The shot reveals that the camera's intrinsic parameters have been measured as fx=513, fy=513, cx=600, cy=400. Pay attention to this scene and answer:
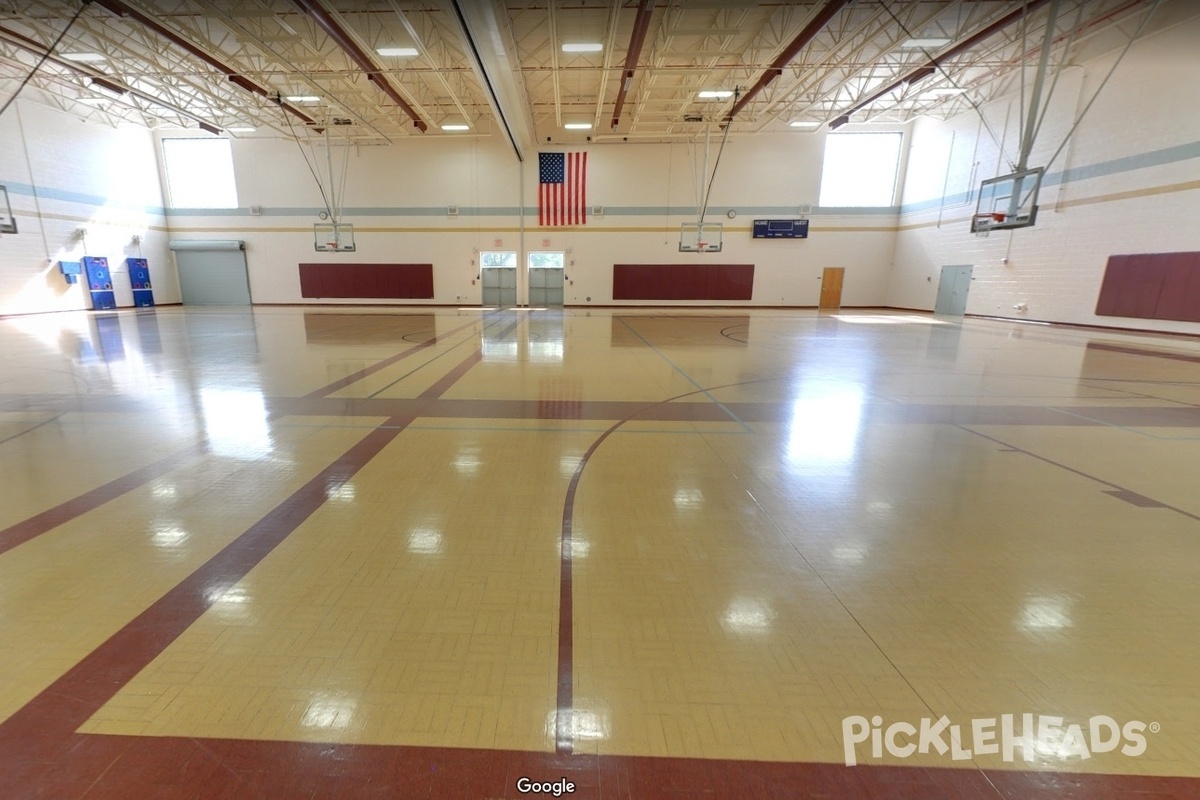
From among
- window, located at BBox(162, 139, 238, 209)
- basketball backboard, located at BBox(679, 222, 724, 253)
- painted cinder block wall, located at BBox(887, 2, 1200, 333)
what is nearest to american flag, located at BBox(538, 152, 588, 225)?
basketball backboard, located at BBox(679, 222, 724, 253)

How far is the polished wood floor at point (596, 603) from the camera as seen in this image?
62.7 inches

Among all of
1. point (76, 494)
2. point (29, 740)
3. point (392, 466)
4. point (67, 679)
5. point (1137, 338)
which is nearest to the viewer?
point (29, 740)

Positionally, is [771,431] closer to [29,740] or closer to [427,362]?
[29,740]

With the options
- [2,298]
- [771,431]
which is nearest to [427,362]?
[771,431]

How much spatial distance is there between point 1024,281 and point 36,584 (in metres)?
24.0

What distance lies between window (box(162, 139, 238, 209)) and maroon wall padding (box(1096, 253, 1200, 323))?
34.1 metres

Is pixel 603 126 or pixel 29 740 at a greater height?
pixel 603 126

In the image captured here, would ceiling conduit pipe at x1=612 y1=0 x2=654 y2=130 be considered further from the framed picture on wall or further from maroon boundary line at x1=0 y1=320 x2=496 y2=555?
the framed picture on wall

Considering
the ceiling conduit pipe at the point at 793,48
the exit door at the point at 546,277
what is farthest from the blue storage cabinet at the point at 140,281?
the ceiling conduit pipe at the point at 793,48

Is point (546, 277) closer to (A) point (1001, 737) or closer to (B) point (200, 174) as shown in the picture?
(B) point (200, 174)

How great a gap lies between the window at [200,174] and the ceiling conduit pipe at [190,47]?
22.6 feet

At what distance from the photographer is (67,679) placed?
1.88 meters

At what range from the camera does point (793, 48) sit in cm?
1397

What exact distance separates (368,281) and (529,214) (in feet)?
28.4
